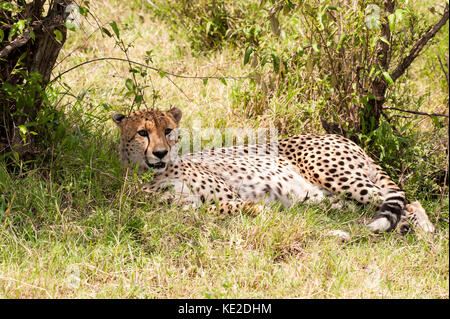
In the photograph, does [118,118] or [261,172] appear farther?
[261,172]

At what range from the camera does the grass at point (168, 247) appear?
279 cm

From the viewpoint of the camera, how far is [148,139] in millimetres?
3656

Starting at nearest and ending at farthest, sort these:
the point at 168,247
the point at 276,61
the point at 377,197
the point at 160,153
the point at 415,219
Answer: the point at 168,247 < the point at 276,61 < the point at 160,153 < the point at 415,219 < the point at 377,197

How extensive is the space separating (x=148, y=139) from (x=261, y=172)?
2.76 ft

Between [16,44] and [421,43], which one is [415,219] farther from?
[16,44]

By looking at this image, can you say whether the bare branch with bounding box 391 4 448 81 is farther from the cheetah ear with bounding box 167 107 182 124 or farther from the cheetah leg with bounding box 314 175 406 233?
the cheetah ear with bounding box 167 107 182 124

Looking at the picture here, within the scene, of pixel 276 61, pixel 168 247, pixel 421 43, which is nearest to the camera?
pixel 168 247

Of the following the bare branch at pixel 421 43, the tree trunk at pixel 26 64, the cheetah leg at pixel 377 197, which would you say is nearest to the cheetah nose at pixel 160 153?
the tree trunk at pixel 26 64

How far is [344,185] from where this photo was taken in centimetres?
402

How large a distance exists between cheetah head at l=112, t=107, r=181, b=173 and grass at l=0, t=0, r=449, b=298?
0.46 ft

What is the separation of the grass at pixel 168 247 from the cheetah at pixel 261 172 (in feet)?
0.49

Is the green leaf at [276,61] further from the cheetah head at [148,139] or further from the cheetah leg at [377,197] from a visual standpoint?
the cheetah leg at [377,197]

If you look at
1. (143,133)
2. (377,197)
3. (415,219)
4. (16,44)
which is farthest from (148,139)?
(415,219)

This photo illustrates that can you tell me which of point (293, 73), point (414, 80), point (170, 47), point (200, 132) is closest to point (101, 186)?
point (200, 132)
